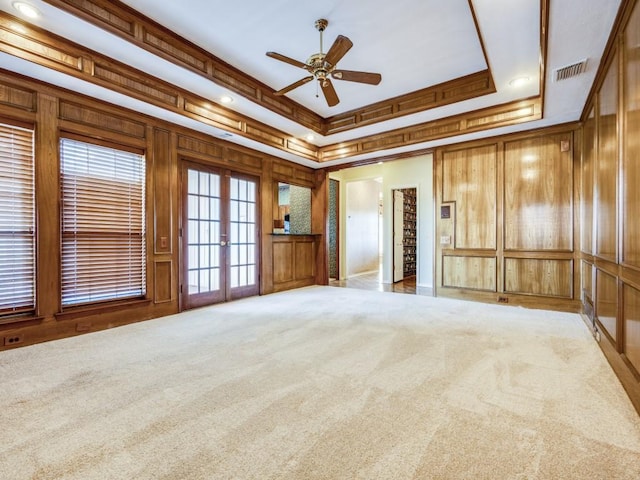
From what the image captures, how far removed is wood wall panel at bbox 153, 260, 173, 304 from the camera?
4.07 meters

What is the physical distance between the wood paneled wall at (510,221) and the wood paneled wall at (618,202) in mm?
1001

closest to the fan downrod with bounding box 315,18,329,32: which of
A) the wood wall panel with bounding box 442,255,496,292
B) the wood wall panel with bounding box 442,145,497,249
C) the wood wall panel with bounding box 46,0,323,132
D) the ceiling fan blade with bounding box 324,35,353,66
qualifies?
the ceiling fan blade with bounding box 324,35,353,66

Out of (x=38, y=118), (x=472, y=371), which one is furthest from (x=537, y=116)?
(x=38, y=118)

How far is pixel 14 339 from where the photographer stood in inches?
115

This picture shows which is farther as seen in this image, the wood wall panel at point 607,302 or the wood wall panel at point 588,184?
the wood wall panel at point 588,184

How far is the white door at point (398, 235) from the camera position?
24.1 feet

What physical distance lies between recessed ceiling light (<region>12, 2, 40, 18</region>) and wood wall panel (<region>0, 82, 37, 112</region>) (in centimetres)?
75

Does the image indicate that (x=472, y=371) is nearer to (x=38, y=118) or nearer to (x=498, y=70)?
(x=498, y=70)

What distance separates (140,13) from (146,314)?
10.7 ft

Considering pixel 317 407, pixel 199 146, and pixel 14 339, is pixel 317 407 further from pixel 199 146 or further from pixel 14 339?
pixel 199 146

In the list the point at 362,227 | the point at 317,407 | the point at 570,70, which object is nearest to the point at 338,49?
the point at 570,70

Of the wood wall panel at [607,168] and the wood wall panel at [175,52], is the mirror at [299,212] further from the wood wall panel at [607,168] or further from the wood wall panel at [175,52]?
the wood wall panel at [607,168]

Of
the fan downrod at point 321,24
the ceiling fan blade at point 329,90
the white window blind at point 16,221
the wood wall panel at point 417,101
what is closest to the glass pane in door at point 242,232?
the wood wall panel at point 417,101

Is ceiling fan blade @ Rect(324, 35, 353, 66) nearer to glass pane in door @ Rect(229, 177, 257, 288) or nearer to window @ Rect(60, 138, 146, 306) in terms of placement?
window @ Rect(60, 138, 146, 306)
